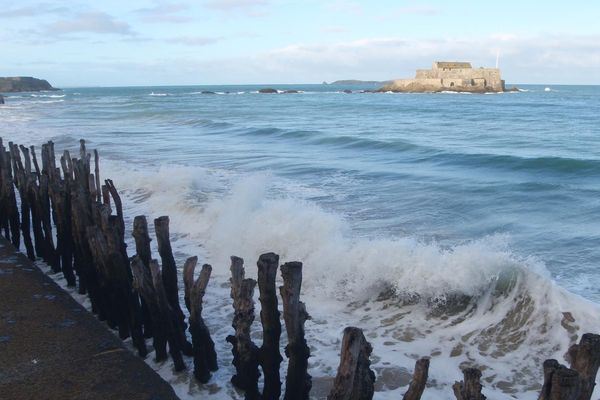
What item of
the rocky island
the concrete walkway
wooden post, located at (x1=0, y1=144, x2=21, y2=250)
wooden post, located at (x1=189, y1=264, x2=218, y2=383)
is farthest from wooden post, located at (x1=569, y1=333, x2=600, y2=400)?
the rocky island

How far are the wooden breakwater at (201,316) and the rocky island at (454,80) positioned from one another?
3547 inches

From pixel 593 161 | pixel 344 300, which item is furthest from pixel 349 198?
pixel 593 161

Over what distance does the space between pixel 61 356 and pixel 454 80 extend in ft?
310

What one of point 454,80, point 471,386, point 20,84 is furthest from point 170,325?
point 20,84

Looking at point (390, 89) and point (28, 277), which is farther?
point (390, 89)

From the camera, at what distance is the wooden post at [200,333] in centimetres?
499

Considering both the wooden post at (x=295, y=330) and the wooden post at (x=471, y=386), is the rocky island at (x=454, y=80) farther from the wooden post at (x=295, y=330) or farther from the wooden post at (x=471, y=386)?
the wooden post at (x=471, y=386)

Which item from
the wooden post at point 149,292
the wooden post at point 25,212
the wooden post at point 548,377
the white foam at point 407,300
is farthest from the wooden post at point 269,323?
the wooden post at point 25,212

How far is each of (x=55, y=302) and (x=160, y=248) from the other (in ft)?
5.44

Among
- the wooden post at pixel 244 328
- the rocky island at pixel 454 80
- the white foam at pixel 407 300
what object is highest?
the rocky island at pixel 454 80

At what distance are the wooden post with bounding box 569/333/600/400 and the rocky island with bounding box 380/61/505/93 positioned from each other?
9228 centimetres

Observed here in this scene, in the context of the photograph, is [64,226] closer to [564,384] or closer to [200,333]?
[200,333]

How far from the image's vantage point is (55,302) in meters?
6.53

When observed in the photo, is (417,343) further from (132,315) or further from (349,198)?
(349,198)
